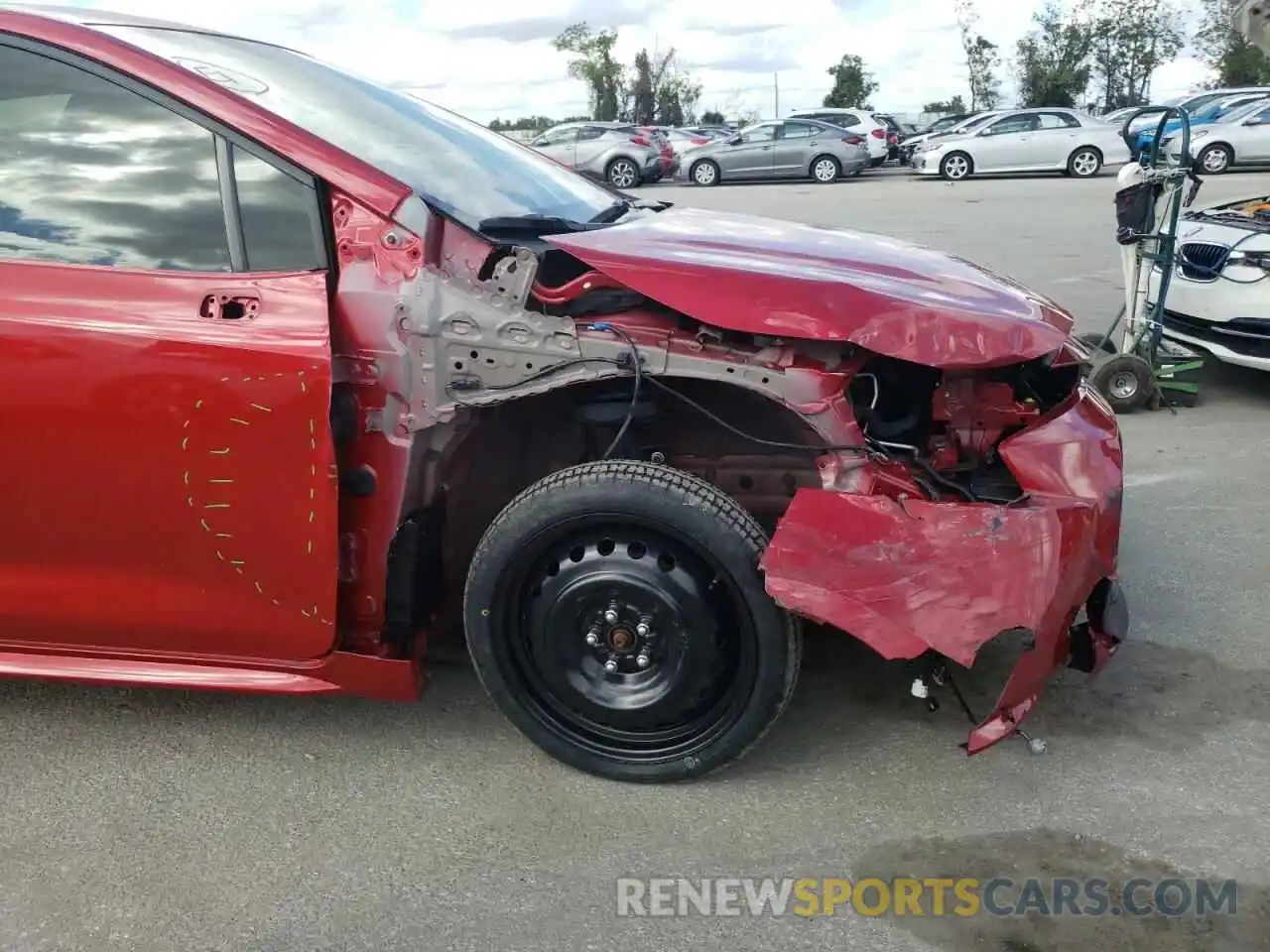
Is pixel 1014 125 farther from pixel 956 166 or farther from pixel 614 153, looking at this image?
pixel 614 153

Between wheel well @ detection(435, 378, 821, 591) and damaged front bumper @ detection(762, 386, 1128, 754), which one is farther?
wheel well @ detection(435, 378, 821, 591)

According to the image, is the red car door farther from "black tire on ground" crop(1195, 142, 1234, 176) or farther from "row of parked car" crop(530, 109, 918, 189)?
"black tire on ground" crop(1195, 142, 1234, 176)

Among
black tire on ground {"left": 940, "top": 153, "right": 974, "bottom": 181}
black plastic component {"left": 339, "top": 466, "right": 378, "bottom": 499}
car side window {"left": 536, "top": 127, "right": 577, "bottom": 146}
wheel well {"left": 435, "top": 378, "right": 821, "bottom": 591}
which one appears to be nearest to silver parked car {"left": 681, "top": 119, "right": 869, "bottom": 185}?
black tire on ground {"left": 940, "top": 153, "right": 974, "bottom": 181}

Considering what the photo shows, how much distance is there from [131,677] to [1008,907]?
2.18 m

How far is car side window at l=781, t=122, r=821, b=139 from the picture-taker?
77.6 ft

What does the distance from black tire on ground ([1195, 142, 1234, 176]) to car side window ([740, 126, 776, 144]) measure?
27.6ft

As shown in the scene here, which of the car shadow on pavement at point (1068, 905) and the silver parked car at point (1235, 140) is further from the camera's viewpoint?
the silver parked car at point (1235, 140)

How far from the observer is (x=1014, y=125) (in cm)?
2245

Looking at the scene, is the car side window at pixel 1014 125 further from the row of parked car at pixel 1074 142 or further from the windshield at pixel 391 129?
the windshield at pixel 391 129

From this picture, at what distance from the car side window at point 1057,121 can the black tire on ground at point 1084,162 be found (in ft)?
1.73

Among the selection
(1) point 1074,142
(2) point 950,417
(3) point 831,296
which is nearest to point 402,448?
(3) point 831,296

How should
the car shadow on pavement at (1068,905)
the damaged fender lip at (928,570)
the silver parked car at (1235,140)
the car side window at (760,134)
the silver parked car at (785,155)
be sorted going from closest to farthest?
the car shadow on pavement at (1068,905)
the damaged fender lip at (928,570)
the silver parked car at (1235,140)
the silver parked car at (785,155)
the car side window at (760,134)

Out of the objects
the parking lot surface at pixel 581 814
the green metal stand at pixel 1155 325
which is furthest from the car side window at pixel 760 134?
the parking lot surface at pixel 581 814

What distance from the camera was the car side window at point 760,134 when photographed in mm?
23891
